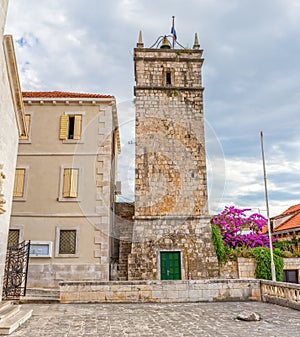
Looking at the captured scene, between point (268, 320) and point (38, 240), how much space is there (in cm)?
1128

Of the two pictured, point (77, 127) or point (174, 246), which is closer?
point (77, 127)

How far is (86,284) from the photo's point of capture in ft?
35.7

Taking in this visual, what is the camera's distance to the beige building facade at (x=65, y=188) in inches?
590

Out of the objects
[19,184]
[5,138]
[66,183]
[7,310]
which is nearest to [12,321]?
[7,310]

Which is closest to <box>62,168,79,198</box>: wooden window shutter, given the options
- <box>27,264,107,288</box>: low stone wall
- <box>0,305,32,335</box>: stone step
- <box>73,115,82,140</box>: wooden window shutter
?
<box>73,115,82,140</box>: wooden window shutter

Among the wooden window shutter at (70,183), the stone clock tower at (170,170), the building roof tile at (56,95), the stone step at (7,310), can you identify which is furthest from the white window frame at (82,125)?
the stone step at (7,310)

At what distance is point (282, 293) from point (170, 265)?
24.8 ft

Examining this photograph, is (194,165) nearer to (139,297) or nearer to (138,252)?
(138,252)

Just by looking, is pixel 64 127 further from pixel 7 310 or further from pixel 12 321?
pixel 12 321

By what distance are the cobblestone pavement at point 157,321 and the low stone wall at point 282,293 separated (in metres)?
0.29

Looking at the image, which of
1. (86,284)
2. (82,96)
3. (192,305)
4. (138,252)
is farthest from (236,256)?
(82,96)

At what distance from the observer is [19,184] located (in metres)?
15.8

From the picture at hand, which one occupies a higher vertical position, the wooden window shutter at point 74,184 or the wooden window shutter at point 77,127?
the wooden window shutter at point 77,127

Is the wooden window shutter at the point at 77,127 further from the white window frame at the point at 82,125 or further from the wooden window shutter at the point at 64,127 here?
the wooden window shutter at the point at 64,127
